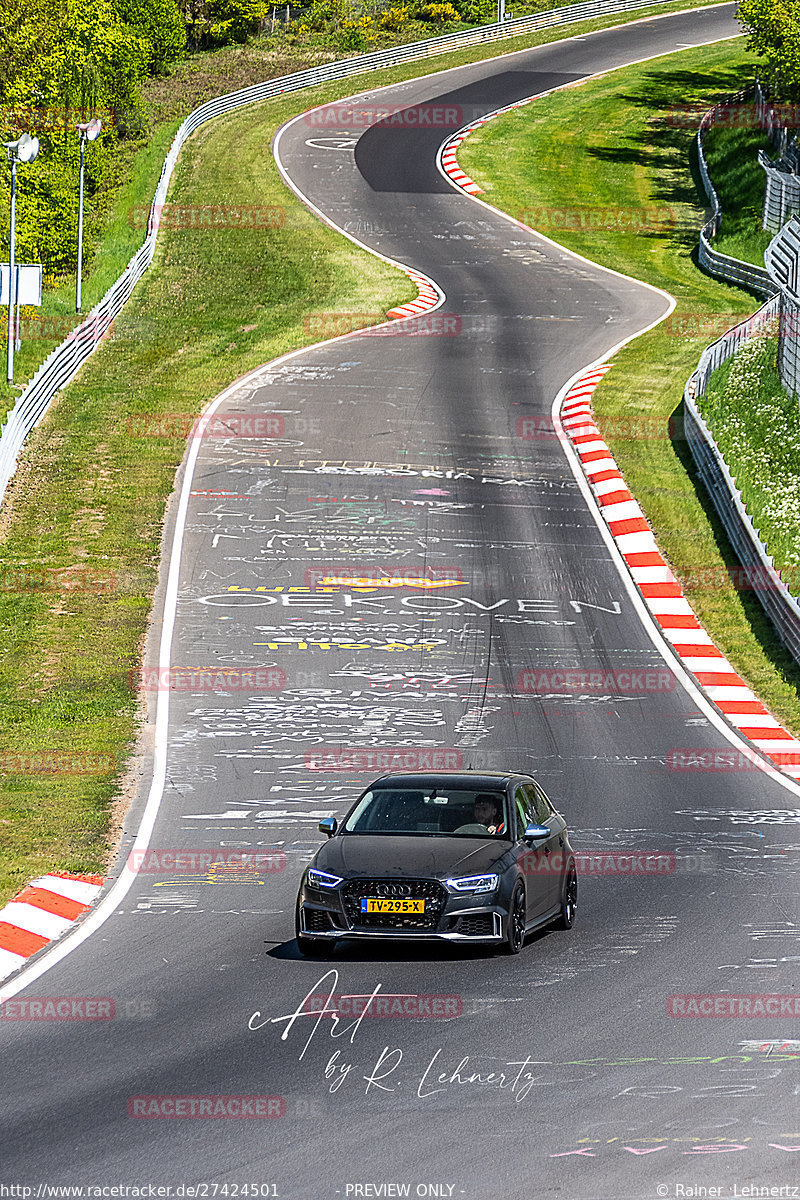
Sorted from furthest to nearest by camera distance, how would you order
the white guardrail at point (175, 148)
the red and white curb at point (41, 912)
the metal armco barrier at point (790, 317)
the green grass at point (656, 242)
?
the metal armco barrier at point (790, 317) < the white guardrail at point (175, 148) < the green grass at point (656, 242) < the red and white curb at point (41, 912)

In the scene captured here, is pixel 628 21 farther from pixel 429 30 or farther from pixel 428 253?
pixel 428 253

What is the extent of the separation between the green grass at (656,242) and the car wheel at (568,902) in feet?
32.3

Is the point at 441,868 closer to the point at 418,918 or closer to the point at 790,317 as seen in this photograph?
the point at 418,918

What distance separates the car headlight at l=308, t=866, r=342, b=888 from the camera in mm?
12219

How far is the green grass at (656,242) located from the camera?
2806cm

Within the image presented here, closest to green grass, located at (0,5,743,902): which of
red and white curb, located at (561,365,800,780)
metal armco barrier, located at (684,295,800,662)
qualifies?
red and white curb, located at (561,365,800,780)

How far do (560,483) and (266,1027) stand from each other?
2401cm

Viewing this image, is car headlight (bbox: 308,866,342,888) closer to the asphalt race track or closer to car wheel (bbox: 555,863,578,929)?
the asphalt race track

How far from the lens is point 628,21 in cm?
9819

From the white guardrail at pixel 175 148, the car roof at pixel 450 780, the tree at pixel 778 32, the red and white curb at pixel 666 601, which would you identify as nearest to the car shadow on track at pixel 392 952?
the car roof at pixel 450 780

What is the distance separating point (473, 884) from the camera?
12.2 m

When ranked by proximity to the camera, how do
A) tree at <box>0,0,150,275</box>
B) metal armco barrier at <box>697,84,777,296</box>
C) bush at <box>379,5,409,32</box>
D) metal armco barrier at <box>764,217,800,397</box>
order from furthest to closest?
1. bush at <box>379,5,409,32</box>
2. tree at <box>0,0,150,275</box>
3. metal armco barrier at <box>697,84,777,296</box>
4. metal armco barrier at <box>764,217,800,397</box>

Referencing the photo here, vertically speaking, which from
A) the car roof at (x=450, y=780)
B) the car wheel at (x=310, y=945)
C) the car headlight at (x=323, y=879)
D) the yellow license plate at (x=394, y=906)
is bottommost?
the car wheel at (x=310, y=945)

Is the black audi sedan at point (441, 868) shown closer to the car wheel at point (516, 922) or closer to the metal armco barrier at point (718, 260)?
the car wheel at point (516, 922)
